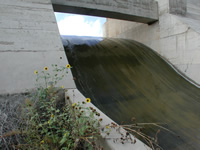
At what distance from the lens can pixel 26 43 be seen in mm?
2637

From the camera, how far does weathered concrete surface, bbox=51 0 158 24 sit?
4.76 m

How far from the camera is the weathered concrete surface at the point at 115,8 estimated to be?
15.6 feet

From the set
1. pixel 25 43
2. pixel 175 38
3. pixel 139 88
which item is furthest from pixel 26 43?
pixel 175 38

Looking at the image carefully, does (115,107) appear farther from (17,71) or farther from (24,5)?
(24,5)

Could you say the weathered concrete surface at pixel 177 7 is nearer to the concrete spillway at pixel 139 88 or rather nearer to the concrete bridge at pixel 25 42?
the concrete spillway at pixel 139 88

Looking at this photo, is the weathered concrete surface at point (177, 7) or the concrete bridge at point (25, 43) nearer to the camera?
the concrete bridge at point (25, 43)

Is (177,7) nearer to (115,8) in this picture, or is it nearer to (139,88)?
(115,8)

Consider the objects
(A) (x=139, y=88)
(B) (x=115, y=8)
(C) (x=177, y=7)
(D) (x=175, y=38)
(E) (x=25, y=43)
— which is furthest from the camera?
(C) (x=177, y=7)

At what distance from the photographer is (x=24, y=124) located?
1580mm

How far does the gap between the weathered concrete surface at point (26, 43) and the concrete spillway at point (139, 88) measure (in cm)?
117

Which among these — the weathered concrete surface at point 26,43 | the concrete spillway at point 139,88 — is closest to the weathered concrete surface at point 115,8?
the concrete spillway at point 139,88

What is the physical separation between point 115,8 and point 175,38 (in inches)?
99.1

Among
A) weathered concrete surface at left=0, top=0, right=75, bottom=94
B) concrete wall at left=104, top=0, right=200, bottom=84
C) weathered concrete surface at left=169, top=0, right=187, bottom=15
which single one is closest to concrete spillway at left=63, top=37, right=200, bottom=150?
concrete wall at left=104, top=0, right=200, bottom=84

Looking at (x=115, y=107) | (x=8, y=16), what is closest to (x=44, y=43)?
(x=8, y=16)
